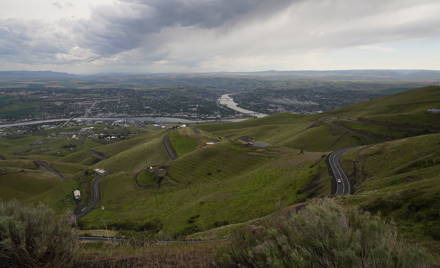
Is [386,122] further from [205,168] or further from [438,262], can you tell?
[438,262]

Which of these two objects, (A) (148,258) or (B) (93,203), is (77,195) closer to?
(B) (93,203)

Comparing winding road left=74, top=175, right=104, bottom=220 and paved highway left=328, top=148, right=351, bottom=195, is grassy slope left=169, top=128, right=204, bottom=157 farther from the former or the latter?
paved highway left=328, top=148, right=351, bottom=195

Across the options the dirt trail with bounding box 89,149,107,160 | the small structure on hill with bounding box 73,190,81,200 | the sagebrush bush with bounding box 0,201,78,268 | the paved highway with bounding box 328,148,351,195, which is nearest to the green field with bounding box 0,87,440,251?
the paved highway with bounding box 328,148,351,195

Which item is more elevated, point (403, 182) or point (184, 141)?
point (403, 182)

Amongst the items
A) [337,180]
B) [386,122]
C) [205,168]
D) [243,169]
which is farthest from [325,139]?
[337,180]

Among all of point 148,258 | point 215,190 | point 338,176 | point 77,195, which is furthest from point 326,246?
point 77,195

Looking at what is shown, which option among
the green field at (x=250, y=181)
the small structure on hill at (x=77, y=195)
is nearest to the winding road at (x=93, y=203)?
the green field at (x=250, y=181)
